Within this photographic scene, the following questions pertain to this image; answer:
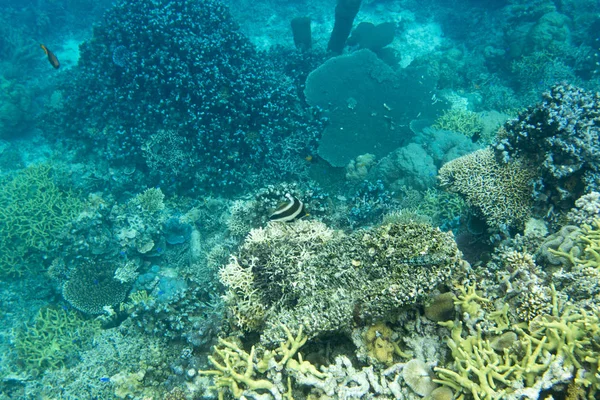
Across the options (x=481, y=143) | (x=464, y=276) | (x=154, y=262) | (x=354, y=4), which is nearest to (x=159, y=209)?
(x=154, y=262)

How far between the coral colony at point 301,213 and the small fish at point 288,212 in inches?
1.1

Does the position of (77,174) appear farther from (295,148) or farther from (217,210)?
(295,148)

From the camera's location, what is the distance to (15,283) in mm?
7809

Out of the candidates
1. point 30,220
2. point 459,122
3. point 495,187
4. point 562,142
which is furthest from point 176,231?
point 459,122

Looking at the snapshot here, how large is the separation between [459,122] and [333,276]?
8.21 metres

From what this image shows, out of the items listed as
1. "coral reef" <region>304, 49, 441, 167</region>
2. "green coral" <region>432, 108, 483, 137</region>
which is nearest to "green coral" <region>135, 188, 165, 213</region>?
"coral reef" <region>304, 49, 441, 167</region>

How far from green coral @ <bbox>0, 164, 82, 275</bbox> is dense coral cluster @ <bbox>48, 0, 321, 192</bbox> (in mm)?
1649

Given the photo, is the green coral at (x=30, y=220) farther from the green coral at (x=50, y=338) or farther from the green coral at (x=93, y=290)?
the green coral at (x=50, y=338)

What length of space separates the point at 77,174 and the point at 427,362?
9.51 m

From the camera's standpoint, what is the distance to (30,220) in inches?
305

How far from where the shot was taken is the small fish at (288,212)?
3.96m

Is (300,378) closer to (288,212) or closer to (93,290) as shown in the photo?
(288,212)

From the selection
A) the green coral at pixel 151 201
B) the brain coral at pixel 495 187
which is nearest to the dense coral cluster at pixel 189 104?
the green coral at pixel 151 201

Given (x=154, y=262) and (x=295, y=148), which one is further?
(x=295, y=148)
